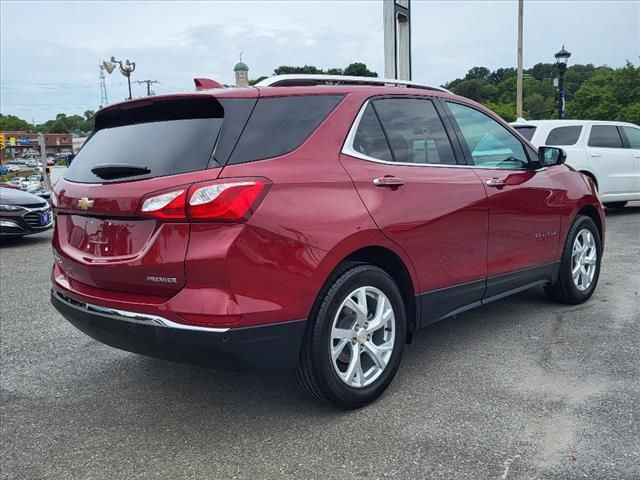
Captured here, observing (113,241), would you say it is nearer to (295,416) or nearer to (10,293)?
(295,416)

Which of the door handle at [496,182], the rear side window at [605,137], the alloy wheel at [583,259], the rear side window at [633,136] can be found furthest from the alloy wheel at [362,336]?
the rear side window at [633,136]

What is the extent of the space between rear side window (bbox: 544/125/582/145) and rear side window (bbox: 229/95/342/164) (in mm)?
8273

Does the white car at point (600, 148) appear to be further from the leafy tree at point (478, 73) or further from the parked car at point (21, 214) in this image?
the leafy tree at point (478, 73)

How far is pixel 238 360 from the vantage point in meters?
2.74

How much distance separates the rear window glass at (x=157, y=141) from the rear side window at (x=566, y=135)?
8.80 meters

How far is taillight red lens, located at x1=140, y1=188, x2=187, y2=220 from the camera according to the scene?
2.68m

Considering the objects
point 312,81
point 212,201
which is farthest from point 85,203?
point 312,81

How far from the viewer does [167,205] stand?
270 cm

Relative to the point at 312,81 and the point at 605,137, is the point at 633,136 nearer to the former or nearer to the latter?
the point at 605,137

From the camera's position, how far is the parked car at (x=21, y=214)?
9.89 metres

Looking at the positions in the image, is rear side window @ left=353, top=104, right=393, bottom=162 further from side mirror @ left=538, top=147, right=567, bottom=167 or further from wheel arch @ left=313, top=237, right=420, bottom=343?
side mirror @ left=538, top=147, right=567, bottom=167

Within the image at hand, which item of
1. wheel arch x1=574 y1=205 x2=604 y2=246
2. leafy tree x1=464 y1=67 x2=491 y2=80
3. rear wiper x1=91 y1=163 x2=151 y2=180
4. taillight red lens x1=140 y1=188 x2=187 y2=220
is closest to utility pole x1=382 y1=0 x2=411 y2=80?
wheel arch x1=574 y1=205 x2=604 y2=246

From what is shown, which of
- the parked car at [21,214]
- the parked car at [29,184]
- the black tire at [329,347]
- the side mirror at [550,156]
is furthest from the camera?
the parked car at [29,184]

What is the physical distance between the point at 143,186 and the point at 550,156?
129 inches
